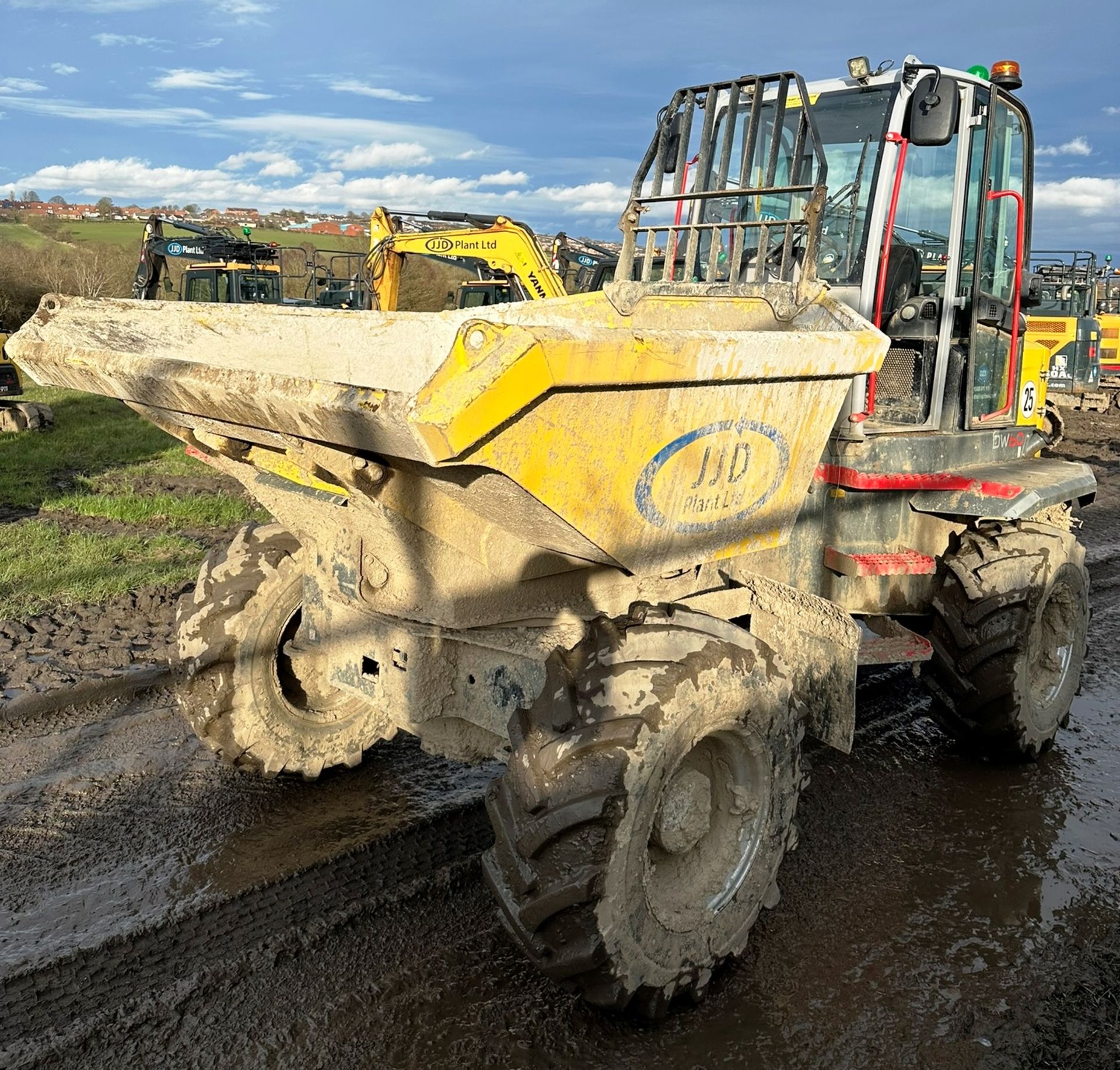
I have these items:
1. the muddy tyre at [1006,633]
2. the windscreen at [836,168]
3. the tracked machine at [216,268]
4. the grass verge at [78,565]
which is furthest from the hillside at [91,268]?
the muddy tyre at [1006,633]

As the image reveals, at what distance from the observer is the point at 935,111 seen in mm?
3656

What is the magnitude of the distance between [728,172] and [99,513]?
5663 mm

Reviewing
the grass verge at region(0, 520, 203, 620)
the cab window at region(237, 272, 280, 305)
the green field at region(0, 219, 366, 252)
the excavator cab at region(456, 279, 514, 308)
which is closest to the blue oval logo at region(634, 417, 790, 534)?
the grass verge at region(0, 520, 203, 620)

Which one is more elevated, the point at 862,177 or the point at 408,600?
the point at 862,177

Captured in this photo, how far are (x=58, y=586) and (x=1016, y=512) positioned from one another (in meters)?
5.21

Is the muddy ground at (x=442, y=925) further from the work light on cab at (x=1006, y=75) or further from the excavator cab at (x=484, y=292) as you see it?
the excavator cab at (x=484, y=292)

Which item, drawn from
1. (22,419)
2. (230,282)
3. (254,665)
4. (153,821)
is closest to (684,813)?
(254,665)

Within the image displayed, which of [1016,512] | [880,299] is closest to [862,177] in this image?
[880,299]

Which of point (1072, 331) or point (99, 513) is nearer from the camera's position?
point (99, 513)

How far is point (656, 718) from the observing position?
251cm

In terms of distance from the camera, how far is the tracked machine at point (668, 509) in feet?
8.06

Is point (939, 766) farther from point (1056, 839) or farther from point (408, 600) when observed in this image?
point (408, 600)

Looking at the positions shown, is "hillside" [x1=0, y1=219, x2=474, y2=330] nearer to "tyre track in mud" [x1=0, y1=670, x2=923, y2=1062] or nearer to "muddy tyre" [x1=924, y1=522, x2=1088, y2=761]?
"muddy tyre" [x1=924, y1=522, x2=1088, y2=761]

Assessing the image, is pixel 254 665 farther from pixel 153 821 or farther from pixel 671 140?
pixel 671 140
